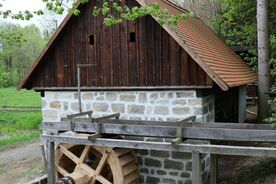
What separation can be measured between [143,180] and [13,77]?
1259 inches

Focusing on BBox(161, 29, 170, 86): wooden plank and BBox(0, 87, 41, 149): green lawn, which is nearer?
BBox(161, 29, 170, 86): wooden plank

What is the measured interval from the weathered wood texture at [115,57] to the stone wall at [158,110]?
0.86 feet

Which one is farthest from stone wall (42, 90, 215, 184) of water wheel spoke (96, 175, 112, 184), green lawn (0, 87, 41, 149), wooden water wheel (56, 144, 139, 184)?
green lawn (0, 87, 41, 149)

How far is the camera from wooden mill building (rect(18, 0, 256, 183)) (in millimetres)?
7117

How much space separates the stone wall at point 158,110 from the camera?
283 inches

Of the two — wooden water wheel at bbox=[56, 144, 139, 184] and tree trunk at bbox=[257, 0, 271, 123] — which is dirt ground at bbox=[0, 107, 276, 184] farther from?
wooden water wheel at bbox=[56, 144, 139, 184]

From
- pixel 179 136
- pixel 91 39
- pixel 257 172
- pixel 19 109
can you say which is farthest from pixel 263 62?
A: pixel 19 109

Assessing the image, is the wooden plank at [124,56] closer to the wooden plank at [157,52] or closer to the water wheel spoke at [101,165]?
A: the wooden plank at [157,52]

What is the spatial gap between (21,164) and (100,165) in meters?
4.82

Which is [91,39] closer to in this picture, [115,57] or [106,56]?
[106,56]

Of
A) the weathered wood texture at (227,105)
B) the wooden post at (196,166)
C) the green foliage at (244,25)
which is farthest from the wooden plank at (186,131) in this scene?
the green foliage at (244,25)

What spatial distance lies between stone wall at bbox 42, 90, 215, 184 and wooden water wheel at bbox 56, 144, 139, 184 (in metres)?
0.47

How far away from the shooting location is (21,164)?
10.8 m

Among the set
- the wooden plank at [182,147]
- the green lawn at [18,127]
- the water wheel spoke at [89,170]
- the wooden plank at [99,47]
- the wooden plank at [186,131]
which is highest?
the wooden plank at [99,47]
